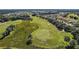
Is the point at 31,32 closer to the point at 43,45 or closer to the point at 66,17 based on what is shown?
the point at 43,45

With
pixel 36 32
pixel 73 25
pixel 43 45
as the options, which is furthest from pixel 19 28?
pixel 73 25

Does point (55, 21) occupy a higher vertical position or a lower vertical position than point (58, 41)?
higher
